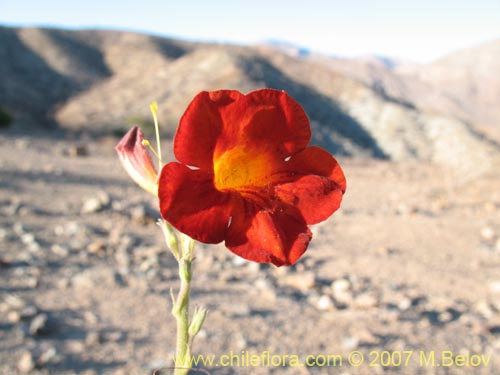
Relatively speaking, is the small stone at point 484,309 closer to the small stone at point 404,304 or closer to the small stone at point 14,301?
the small stone at point 404,304

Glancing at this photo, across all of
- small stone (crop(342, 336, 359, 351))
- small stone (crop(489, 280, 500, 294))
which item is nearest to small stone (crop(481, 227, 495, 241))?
small stone (crop(489, 280, 500, 294))

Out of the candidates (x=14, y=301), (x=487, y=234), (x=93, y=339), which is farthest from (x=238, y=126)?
(x=487, y=234)

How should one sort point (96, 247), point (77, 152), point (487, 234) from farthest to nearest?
point (77, 152) → point (487, 234) → point (96, 247)

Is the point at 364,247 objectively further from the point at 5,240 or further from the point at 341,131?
the point at 341,131

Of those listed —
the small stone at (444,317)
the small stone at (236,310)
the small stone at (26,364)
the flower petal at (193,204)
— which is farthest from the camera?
the small stone at (444,317)

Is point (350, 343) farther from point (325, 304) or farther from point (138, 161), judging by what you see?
point (138, 161)

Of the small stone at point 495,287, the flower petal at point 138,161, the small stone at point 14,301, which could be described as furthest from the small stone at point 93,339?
the small stone at point 495,287

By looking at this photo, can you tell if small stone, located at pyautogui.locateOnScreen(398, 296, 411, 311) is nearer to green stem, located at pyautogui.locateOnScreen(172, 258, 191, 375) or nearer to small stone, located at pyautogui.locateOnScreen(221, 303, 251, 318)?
small stone, located at pyautogui.locateOnScreen(221, 303, 251, 318)
